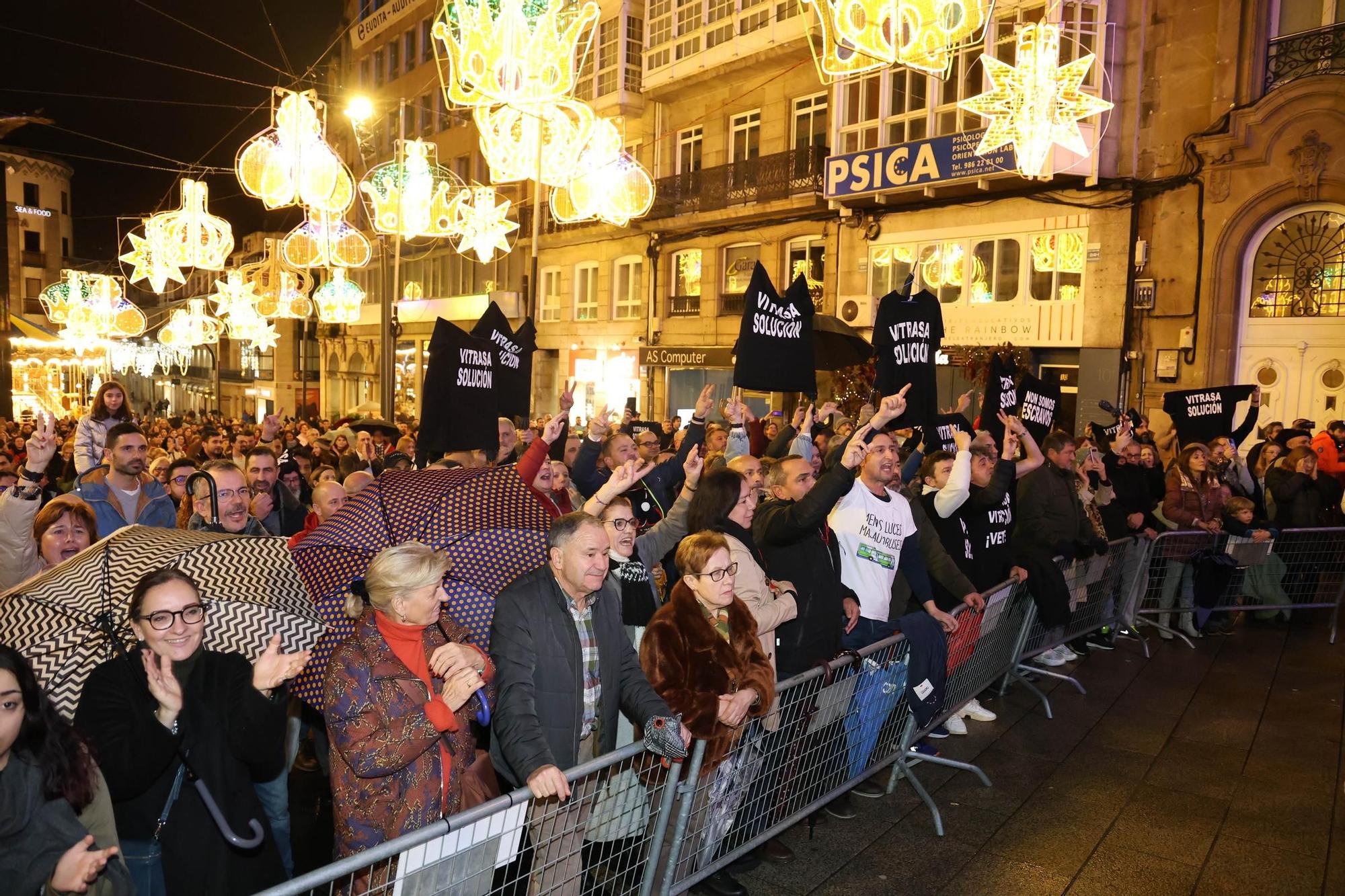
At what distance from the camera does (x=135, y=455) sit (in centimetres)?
634

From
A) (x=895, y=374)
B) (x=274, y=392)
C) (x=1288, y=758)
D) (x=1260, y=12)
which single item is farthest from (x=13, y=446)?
(x=274, y=392)

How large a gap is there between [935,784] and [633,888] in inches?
109

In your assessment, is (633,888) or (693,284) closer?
(633,888)

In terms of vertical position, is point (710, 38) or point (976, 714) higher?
point (710, 38)

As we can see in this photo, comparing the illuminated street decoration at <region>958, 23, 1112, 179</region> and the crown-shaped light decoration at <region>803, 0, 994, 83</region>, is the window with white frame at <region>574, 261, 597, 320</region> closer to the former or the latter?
the illuminated street decoration at <region>958, 23, 1112, 179</region>

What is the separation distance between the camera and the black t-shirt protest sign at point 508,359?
20.8ft

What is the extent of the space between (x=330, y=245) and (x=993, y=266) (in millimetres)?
12770

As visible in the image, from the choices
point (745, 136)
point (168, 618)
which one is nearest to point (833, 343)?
point (168, 618)

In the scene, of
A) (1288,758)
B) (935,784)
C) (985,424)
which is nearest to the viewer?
(935,784)

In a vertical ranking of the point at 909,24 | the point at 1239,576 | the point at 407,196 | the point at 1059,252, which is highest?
the point at 909,24

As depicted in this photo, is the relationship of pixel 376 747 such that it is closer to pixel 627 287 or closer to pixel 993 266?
→ pixel 993 266

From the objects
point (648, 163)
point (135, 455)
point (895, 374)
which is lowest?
point (135, 455)

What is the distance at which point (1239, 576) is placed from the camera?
930cm

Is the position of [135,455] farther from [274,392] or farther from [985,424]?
[274,392]
